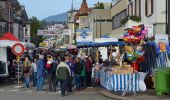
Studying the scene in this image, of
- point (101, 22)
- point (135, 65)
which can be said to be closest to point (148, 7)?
point (135, 65)

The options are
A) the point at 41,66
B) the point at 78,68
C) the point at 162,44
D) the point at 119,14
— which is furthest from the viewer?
the point at 119,14

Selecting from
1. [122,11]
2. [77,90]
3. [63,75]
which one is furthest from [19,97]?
[122,11]

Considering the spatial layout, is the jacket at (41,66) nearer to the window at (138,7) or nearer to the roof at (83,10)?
the window at (138,7)

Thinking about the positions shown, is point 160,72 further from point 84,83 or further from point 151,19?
point 151,19

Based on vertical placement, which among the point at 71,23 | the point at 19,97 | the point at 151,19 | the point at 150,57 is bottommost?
the point at 19,97

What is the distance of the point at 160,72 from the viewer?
19250 mm

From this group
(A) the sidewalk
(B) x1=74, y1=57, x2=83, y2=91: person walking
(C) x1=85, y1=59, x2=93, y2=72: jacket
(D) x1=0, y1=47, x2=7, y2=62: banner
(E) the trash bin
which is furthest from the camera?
(D) x1=0, y1=47, x2=7, y2=62: banner

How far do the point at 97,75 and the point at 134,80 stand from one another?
6643mm

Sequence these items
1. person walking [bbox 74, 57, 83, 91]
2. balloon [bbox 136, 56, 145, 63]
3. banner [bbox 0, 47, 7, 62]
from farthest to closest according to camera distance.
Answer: banner [bbox 0, 47, 7, 62]
person walking [bbox 74, 57, 83, 91]
balloon [bbox 136, 56, 145, 63]

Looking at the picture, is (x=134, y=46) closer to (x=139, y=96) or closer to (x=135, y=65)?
(x=135, y=65)

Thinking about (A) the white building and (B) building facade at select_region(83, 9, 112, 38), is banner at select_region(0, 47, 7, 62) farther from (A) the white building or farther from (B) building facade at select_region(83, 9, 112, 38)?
(B) building facade at select_region(83, 9, 112, 38)

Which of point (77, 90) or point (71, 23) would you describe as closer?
point (77, 90)

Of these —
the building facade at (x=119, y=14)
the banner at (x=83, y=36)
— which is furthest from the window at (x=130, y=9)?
the banner at (x=83, y=36)

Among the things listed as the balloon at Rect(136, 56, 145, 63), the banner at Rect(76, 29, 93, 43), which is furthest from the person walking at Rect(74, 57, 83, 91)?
the banner at Rect(76, 29, 93, 43)
